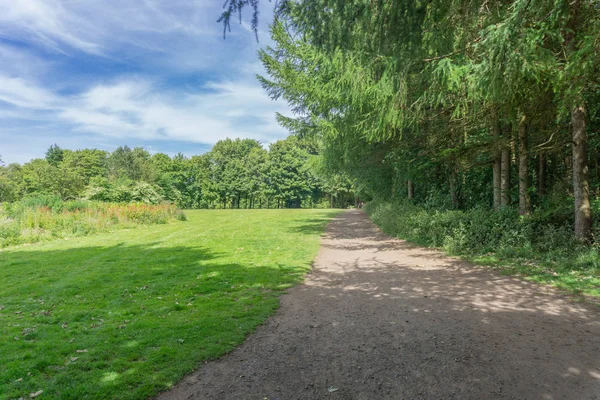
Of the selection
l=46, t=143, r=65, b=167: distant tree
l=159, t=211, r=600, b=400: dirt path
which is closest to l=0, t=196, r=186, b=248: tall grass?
l=159, t=211, r=600, b=400: dirt path

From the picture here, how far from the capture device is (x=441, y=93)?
6719 millimetres

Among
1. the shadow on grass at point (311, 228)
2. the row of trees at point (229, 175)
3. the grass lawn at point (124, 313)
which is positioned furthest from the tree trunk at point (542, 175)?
the row of trees at point (229, 175)

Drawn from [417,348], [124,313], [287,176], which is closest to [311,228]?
[124,313]

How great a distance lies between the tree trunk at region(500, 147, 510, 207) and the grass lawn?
5.82 metres

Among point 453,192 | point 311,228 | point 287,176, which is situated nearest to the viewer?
point 453,192

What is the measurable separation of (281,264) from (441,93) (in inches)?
212

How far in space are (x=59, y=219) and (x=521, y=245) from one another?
57.0 feet

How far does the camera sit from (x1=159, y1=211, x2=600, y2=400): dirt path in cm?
296

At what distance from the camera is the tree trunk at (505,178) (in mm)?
9633

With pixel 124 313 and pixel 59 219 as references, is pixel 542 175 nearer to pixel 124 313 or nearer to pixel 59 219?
pixel 124 313

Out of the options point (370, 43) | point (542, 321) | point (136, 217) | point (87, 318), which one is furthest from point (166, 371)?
point (136, 217)

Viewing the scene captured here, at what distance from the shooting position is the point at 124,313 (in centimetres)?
503

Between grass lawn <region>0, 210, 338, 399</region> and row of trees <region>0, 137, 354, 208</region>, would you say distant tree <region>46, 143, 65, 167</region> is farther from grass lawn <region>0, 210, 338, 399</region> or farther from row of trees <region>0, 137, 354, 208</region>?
grass lawn <region>0, 210, 338, 399</region>

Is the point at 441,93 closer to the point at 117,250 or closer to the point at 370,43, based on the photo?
the point at 370,43
